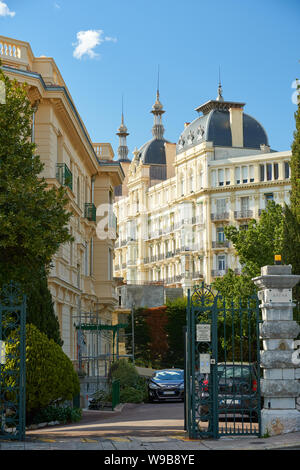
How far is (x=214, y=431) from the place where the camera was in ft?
51.2

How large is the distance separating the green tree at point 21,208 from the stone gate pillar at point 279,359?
4479 mm

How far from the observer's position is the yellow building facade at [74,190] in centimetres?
3084

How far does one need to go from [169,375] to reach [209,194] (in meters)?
53.4

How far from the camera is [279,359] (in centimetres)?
1555

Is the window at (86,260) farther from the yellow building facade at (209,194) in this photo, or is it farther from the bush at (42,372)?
the yellow building facade at (209,194)

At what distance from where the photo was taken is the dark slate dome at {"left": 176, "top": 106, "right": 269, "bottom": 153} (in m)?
85.5

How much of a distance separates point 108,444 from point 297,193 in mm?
13699

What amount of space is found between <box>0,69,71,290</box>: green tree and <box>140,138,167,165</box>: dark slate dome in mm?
87544

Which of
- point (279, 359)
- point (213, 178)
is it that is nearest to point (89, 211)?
point (279, 359)

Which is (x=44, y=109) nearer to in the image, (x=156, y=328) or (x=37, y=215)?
(x=37, y=215)

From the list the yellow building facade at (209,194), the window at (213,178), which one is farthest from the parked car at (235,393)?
the window at (213,178)

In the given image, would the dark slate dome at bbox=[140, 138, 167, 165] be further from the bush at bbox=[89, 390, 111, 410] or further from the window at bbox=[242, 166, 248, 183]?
the bush at bbox=[89, 390, 111, 410]
